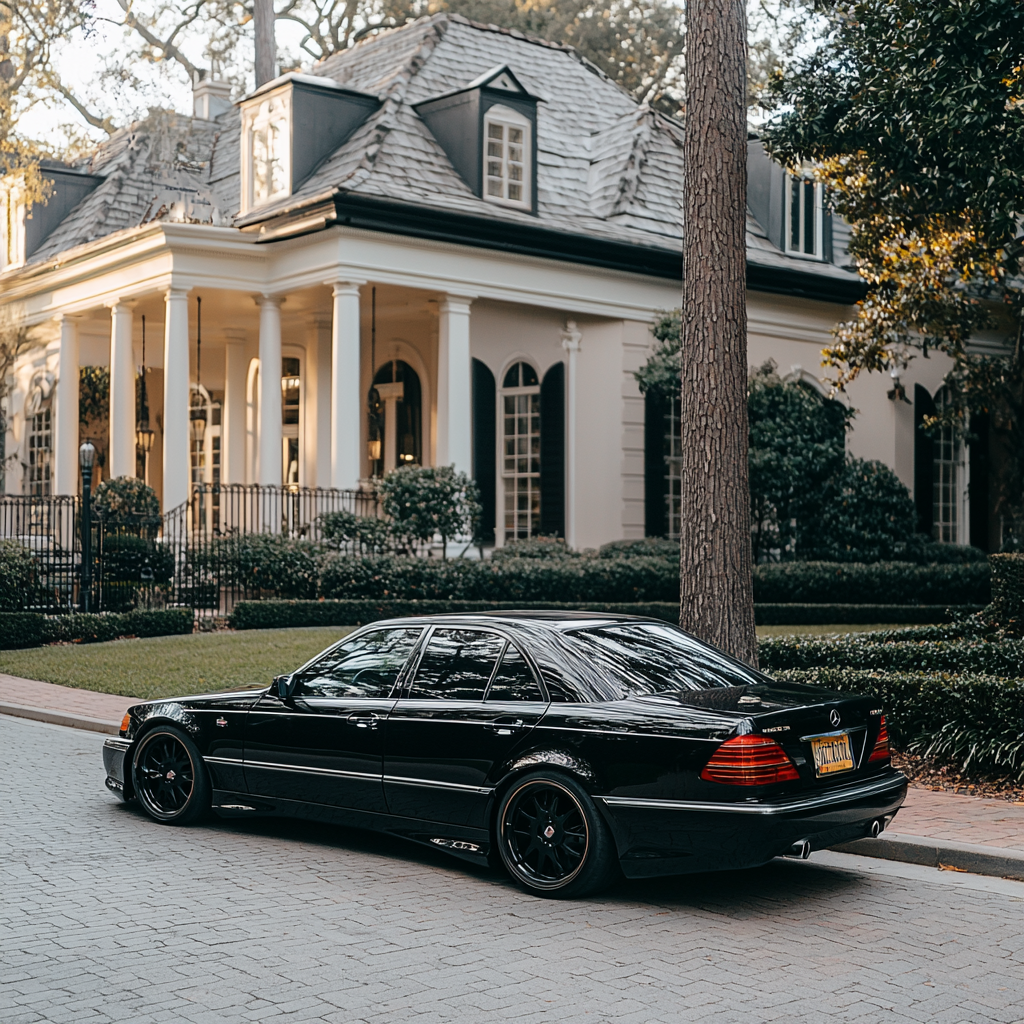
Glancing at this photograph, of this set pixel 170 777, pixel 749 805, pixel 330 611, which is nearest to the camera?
pixel 749 805

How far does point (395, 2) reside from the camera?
4112 centimetres

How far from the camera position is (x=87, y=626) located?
707 inches

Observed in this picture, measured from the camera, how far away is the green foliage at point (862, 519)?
75.4 feet

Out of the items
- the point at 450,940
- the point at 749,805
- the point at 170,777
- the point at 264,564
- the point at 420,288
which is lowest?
the point at 450,940

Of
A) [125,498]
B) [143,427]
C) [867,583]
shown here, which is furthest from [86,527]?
[867,583]

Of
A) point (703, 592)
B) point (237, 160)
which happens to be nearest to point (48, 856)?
point (703, 592)

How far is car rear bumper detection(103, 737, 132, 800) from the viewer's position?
8094mm

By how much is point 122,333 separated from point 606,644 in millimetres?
19046

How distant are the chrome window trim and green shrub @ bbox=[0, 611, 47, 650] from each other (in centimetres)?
1353

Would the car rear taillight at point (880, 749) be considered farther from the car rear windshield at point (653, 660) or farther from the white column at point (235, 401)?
the white column at point (235, 401)

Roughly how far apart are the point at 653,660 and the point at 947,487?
24298mm

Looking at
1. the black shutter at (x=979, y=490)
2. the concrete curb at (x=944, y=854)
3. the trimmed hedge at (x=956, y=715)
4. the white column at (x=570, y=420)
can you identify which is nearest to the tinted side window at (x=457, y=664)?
the concrete curb at (x=944, y=854)

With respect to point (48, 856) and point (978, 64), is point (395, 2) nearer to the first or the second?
point (978, 64)

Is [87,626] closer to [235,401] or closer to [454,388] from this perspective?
[454,388]
